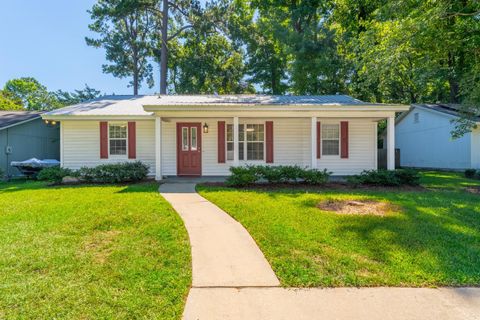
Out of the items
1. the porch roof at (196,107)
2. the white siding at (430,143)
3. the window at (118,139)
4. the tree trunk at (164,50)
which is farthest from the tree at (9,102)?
the white siding at (430,143)

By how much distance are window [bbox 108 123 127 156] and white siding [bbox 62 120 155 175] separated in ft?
1.04

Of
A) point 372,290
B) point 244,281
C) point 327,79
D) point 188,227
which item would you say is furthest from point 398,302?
point 327,79

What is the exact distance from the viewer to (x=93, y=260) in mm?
3451

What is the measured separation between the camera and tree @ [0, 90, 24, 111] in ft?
108

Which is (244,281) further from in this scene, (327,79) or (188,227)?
(327,79)

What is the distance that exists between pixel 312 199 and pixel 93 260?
5.07m

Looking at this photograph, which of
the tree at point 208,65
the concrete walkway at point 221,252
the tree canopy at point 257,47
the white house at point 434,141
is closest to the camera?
the concrete walkway at point 221,252

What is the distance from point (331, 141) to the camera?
1158cm

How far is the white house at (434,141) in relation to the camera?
13903mm

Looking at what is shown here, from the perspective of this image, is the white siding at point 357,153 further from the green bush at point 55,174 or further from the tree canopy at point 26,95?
the tree canopy at point 26,95

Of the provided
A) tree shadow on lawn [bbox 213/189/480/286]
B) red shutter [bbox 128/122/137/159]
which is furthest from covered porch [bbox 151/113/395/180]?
tree shadow on lawn [bbox 213/189/480/286]

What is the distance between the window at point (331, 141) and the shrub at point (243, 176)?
4.27 meters

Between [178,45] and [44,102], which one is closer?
[178,45]

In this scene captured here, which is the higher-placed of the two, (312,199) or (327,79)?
(327,79)
